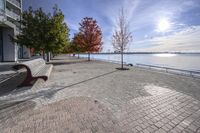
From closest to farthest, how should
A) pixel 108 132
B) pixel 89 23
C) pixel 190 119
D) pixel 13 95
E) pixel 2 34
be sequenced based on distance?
1. pixel 108 132
2. pixel 190 119
3. pixel 13 95
4. pixel 2 34
5. pixel 89 23

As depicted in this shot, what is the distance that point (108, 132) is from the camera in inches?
122

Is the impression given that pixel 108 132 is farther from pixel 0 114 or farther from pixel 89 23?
pixel 89 23

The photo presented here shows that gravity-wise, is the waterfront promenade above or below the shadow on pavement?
below

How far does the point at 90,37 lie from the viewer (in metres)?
27.4

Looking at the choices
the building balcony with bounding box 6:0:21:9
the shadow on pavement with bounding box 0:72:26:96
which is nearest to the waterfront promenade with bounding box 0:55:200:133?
the shadow on pavement with bounding box 0:72:26:96

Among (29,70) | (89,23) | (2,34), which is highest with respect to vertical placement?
(89,23)

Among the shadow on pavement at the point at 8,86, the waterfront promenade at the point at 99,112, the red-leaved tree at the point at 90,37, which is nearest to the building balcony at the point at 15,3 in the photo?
the red-leaved tree at the point at 90,37

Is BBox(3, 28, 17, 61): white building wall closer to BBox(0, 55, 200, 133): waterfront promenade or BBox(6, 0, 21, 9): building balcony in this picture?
BBox(6, 0, 21, 9): building balcony

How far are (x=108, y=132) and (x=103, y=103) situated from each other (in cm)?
165

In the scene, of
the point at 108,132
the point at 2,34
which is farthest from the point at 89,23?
the point at 108,132

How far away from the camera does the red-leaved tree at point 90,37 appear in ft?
89.3

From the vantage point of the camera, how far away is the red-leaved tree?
27219 mm

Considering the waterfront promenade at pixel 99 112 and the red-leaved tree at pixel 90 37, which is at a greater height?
the red-leaved tree at pixel 90 37

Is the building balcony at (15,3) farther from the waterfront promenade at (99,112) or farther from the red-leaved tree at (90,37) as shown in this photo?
the waterfront promenade at (99,112)
